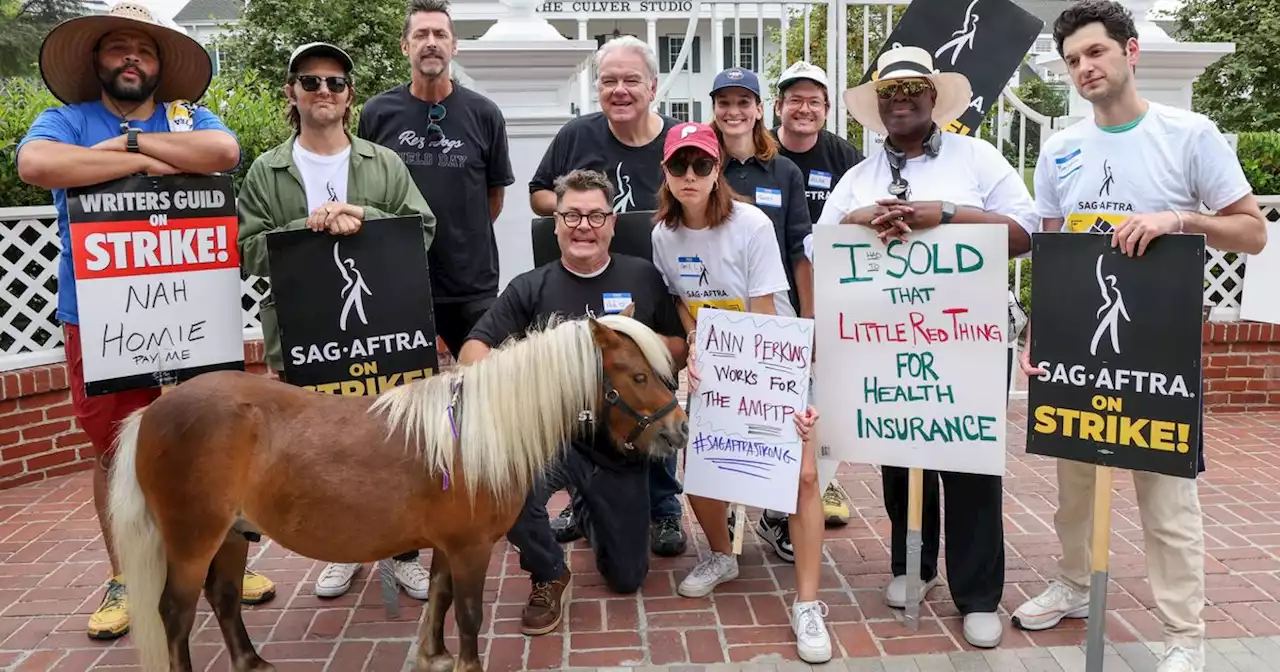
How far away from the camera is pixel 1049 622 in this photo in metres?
3.51

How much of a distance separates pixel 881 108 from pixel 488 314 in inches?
69.2

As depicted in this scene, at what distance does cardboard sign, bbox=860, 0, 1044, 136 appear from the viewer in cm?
498

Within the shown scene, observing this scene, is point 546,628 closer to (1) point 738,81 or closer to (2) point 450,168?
(2) point 450,168

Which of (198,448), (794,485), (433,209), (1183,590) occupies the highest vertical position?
(433,209)

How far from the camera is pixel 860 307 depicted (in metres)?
3.40

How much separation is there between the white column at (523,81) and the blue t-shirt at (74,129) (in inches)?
88.6

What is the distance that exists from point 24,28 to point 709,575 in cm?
2632

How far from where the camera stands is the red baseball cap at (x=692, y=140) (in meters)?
3.43

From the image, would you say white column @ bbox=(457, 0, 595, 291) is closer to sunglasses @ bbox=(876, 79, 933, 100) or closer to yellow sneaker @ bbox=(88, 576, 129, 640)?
sunglasses @ bbox=(876, 79, 933, 100)

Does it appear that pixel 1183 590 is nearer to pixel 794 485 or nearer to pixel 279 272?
pixel 794 485

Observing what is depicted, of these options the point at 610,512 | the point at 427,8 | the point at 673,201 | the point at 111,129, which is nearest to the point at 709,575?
the point at 610,512

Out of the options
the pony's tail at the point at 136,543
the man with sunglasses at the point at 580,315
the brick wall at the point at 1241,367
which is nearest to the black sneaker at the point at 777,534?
the man with sunglasses at the point at 580,315

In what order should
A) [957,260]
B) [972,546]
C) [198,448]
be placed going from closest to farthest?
[198,448] → [957,260] → [972,546]

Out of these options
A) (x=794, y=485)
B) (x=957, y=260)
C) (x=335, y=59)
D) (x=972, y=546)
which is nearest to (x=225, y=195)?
(x=335, y=59)
